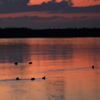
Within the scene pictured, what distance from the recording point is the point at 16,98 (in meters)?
14.7

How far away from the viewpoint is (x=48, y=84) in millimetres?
18062

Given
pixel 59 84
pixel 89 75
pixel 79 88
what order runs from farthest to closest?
pixel 89 75
pixel 59 84
pixel 79 88

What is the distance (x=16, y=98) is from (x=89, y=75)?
790 cm

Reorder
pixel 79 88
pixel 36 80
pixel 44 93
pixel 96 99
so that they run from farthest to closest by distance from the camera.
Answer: pixel 36 80 → pixel 79 88 → pixel 44 93 → pixel 96 99

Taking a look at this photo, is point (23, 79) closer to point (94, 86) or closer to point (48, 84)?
point (48, 84)

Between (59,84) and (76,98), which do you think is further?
(59,84)

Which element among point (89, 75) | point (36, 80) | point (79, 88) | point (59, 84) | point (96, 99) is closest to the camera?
point (96, 99)

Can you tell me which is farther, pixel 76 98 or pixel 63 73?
pixel 63 73

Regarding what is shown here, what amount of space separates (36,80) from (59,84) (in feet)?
6.91

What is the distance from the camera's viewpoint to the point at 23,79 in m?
20.1

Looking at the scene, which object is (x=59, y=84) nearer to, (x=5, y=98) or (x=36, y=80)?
(x=36, y=80)

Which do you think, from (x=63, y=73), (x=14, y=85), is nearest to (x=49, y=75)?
(x=63, y=73)

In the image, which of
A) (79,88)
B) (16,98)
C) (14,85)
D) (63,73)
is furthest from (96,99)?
(63,73)

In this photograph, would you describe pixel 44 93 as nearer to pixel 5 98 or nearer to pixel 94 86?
pixel 5 98
